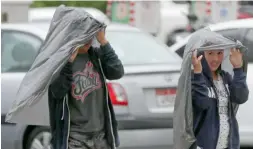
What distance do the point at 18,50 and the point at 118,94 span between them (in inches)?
58.6

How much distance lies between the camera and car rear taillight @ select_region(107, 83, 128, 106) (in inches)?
320

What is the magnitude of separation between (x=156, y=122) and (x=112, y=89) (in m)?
0.54

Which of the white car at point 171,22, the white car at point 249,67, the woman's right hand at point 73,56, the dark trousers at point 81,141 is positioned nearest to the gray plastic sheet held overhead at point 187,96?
the dark trousers at point 81,141

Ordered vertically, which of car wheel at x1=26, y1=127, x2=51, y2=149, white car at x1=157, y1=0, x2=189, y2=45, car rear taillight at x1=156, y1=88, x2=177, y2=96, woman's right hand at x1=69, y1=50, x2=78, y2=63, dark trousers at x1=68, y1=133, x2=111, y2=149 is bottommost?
car wheel at x1=26, y1=127, x2=51, y2=149

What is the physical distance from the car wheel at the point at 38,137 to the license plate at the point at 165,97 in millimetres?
1149

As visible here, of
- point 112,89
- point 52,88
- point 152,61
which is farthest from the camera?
point 152,61

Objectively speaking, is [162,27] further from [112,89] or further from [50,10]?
[112,89]

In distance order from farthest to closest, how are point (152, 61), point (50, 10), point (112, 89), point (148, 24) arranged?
point (50, 10) → point (148, 24) → point (152, 61) → point (112, 89)

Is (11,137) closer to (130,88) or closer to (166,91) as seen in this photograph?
(130,88)

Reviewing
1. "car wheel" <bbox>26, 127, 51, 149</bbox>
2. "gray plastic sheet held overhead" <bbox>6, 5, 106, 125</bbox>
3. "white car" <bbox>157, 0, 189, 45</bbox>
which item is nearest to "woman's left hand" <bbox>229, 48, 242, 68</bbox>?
"gray plastic sheet held overhead" <bbox>6, 5, 106, 125</bbox>

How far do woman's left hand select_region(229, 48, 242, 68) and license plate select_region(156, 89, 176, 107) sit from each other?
253cm

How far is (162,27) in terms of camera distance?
26531mm

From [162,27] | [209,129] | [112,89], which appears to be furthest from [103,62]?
[162,27]

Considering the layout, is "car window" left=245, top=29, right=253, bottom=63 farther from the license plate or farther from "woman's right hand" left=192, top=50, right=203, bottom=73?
"woman's right hand" left=192, top=50, right=203, bottom=73
